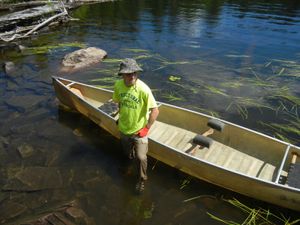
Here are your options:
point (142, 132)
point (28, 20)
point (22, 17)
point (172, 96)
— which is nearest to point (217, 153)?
point (142, 132)

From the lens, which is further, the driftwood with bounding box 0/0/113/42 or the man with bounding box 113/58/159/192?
the driftwood with bounding box 0/0/113/42

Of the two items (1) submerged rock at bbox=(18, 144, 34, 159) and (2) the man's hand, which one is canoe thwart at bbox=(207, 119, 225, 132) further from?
(1) submerged rock at bbox=(18, 144, 34, 159)

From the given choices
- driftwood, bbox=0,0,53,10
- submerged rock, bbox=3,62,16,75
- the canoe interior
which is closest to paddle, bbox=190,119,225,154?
the canoe interior

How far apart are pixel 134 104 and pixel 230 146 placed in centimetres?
409

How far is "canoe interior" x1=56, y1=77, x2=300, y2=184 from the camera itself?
30.5ft

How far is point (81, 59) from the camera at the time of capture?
19172mm

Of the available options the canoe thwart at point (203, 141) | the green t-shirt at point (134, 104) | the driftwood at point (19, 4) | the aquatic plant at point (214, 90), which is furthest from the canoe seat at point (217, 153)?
the driftwood at point (19, 4)

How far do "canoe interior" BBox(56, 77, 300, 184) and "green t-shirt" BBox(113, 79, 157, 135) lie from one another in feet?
5.21

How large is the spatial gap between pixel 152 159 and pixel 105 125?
2.25 m

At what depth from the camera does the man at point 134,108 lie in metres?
7.59

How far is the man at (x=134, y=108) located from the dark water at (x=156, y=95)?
1.58 meters

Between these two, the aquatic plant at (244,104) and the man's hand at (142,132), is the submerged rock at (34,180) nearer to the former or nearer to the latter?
the man's hand at (142,132)

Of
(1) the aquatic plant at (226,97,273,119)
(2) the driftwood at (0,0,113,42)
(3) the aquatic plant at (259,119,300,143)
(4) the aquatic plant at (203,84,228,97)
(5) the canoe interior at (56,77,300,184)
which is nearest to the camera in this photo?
A: (5) the canoe interior at (56,77,300,184)

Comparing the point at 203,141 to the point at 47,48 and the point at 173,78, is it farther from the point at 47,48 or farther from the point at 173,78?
the point at 47,48
